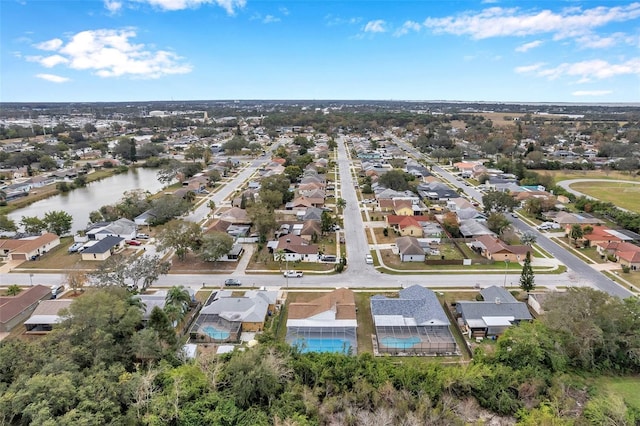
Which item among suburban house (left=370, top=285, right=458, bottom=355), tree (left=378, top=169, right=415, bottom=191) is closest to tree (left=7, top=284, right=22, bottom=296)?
suburban house (left=370, top=285, right=458, bottom=355)

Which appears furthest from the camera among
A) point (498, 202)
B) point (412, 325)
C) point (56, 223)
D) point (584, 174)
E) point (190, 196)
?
point (584, 174)

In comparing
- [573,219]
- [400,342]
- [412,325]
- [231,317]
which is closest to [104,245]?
[231,317]

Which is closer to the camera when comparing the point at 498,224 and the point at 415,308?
the point at 415,308

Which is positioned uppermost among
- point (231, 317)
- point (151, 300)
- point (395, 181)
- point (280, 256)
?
point (395, 181)

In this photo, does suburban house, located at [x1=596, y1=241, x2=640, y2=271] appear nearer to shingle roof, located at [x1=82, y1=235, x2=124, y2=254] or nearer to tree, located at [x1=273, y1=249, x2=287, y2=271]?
tree, located at [x1=273, y1=249, x2=287, y2=271]

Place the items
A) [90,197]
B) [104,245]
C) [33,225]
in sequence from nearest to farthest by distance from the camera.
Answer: [104,245] < [33,225] < [90,197]

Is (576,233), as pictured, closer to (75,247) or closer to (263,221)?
(263,221)

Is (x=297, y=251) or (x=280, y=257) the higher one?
(x=280, y=257)

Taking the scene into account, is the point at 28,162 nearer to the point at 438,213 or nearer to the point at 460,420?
the point at 438,213
